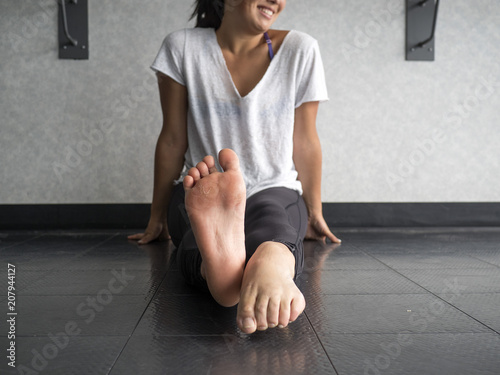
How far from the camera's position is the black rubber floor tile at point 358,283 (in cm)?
108

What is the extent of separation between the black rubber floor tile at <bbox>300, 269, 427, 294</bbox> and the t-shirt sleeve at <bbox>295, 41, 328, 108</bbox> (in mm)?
484

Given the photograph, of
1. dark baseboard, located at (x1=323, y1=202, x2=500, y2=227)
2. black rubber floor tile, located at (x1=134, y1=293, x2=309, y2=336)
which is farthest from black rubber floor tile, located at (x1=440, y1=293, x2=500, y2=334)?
dark baseboard, located at (x1=323, y1=202, x2=500, y2=227)

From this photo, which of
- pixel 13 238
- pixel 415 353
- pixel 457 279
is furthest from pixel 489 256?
pixel 13 238

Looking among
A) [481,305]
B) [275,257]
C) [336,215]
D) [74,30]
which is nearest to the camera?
[275,257]

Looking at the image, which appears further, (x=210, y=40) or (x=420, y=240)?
(x=420, y=240)

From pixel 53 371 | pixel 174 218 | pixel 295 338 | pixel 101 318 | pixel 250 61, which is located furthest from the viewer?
pixel 250 61

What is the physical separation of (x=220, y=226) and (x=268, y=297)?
0.16 meters

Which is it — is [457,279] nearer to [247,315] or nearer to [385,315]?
[385,315]

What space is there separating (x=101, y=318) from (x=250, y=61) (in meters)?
0.80

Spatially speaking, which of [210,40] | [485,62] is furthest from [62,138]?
[485,62]

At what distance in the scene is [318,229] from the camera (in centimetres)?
163

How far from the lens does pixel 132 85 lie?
87.6 inches

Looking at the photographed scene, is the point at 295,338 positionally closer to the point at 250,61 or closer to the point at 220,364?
the point at 220,364

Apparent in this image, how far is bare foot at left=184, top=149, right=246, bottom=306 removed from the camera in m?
0.82
